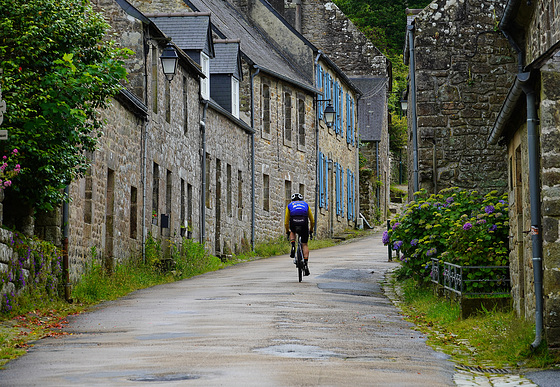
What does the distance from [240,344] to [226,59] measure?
22909 mm

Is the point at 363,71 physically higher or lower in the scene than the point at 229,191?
higher

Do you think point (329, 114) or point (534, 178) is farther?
point (329, 114)

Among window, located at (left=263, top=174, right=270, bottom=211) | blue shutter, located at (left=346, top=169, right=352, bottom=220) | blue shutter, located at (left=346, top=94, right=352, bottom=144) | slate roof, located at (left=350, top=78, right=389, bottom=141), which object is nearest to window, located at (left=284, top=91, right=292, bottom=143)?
window, located at (left=263, top=174, right=270, bottom=211)

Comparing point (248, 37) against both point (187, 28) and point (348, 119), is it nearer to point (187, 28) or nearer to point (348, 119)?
point (187, 28)

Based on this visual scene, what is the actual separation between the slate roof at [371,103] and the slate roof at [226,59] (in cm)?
2213

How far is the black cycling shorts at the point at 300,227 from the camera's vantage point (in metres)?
19.0

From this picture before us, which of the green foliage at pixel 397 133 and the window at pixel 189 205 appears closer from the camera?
the window at pixel 189 205

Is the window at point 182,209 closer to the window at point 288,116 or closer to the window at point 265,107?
the window at point 265,107

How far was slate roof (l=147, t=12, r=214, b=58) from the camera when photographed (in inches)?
1121

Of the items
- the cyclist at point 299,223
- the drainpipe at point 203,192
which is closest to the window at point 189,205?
the drainpipe at point 203,192

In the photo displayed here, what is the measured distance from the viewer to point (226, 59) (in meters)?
32.0

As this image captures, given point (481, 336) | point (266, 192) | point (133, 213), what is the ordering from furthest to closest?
point (266, 192) → point (133, 213) → point (481, 336)

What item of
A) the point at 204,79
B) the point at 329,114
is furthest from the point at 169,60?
the point at 329,114

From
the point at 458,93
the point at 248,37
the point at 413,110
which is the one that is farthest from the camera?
the point at 248,37
